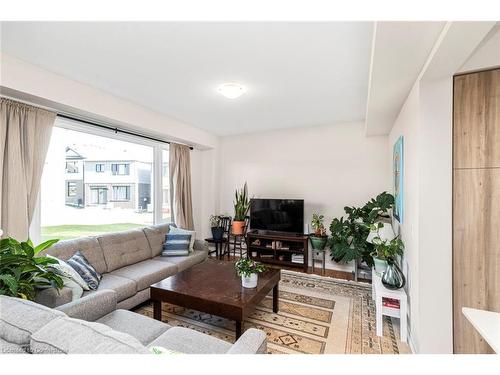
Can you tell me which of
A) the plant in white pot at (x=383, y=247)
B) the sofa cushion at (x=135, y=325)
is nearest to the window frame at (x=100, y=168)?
the sofa cushion at (x=135, y=325)

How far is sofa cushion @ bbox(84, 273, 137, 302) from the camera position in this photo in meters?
2.28

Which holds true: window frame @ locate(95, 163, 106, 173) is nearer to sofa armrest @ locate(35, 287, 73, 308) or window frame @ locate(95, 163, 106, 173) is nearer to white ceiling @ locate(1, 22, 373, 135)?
white ceiling @ locate(1, 22, 373, 135)

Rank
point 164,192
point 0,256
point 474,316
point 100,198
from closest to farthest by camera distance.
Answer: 1. point 474,316
2. point 0,256
3. point 100,198
4. point 164,192

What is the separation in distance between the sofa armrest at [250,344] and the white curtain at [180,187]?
3.17 m

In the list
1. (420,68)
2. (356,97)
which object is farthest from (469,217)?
(356,97)

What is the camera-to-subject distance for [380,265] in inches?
93.0

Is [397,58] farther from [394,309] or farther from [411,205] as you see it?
→ [394,309]

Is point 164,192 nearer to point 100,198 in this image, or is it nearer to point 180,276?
point 100,198

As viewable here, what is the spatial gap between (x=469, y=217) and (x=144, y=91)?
3.25 m

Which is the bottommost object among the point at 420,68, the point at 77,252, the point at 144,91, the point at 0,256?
the point at 77,252

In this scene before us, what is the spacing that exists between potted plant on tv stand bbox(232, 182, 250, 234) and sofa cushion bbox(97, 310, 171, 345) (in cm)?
264

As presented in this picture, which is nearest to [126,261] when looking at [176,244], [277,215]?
[176,244]
